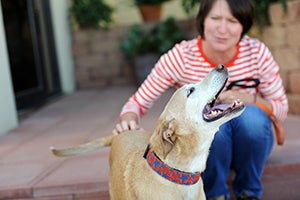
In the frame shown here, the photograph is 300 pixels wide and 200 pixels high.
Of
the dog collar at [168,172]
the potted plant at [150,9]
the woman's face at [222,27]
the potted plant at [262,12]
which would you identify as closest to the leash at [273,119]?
the woman's face at [222,27]

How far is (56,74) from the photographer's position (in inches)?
262

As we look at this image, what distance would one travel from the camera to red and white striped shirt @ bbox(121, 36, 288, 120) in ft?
8.60

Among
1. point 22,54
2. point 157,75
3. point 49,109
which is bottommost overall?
point 49,109

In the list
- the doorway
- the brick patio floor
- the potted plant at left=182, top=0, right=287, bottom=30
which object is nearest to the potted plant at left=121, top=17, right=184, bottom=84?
the doorway

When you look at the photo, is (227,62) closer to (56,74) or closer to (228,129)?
(228,129)

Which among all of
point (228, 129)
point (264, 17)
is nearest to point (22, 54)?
point (264, 17)

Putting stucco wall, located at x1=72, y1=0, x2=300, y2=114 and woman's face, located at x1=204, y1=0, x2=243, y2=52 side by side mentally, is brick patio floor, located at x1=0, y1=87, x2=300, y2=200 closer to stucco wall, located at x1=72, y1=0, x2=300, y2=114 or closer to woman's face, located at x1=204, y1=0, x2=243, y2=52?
woman's face, located at x1=204, y1=0, x2=243, y2=52

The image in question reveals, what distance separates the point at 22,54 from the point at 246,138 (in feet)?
13.1

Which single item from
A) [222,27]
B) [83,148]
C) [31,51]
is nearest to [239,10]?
[222,27]

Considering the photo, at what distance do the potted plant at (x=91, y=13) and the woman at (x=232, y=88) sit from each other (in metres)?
4.63

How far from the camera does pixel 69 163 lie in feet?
10.4

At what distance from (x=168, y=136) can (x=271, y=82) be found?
1051mm

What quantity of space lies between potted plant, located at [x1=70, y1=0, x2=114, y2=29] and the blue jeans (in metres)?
5.07

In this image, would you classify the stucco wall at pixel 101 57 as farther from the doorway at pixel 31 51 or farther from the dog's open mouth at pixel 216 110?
the dog's open mouth at pixel 216 110
